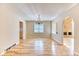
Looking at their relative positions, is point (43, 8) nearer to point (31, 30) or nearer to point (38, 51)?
point (38, 51)

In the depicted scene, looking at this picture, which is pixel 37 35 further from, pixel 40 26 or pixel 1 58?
pixel 1 58

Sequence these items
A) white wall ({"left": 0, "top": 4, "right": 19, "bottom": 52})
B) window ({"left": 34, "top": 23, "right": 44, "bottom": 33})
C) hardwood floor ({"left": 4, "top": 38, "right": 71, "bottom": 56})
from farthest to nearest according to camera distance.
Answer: window ({"left": 34, "top": 23, "right": 44, "bottom": 33}) → hardwood floor ({"left": 4, "top": 38, "right": 71, "bottom": 56}) → white wall ({"left": 0, "top": 4, "right": 19, "bottom": 52})

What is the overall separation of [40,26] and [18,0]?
53.4ft

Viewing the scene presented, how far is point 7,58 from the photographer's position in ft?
6.48

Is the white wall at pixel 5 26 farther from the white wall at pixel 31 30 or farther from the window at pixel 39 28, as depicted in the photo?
the window at pixel 39 28

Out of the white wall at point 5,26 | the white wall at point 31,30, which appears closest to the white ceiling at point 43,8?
the white wall at point 5,26

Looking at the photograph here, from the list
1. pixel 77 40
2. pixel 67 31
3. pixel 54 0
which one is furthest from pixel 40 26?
pixel 54 0

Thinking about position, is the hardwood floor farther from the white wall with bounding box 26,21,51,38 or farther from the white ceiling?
the white wall with bounding box 26,21,51,38

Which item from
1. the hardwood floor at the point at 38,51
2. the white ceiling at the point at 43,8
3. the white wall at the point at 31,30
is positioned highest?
the white ceiling at the point at 43,8

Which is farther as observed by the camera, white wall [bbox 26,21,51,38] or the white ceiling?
white wall [bbox 26,21,51,38]

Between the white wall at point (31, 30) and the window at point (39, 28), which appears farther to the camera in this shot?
the window at point (39, 28)

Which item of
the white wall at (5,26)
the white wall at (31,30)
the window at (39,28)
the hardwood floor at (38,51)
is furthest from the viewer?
the window at (39,28)

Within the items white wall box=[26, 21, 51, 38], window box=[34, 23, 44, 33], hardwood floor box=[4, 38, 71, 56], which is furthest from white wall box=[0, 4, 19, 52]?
window box=[34, 23, 44, 33]

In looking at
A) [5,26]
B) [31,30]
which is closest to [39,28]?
[31,30]
